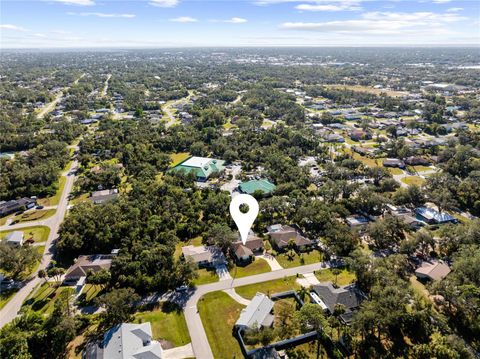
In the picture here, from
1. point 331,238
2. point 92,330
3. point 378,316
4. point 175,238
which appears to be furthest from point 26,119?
point 378,316

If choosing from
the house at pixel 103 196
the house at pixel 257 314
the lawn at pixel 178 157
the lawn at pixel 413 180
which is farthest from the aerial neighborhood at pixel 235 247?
the lawn at pixel 178 157

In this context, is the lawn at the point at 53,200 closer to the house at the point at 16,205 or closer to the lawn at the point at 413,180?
the house at the point at 16,205

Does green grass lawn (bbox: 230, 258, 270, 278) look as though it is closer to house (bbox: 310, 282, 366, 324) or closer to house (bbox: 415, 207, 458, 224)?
house (bbox: 310, 282, 366, 324)

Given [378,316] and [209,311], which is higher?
[378,316]

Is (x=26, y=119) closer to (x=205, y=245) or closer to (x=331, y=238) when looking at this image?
(x=205, y=245)

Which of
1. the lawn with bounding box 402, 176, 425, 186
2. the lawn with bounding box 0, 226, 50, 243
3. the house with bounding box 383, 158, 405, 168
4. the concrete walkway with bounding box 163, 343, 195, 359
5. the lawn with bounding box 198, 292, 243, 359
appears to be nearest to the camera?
the concrete walkway with bounding box 163, 343, 195, 359

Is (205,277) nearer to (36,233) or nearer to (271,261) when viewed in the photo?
(271,261)

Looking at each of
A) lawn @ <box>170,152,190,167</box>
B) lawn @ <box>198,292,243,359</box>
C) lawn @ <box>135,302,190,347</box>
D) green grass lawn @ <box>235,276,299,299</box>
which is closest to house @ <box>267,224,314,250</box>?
green grass lawn @ <box>235,276,299,299</box>
